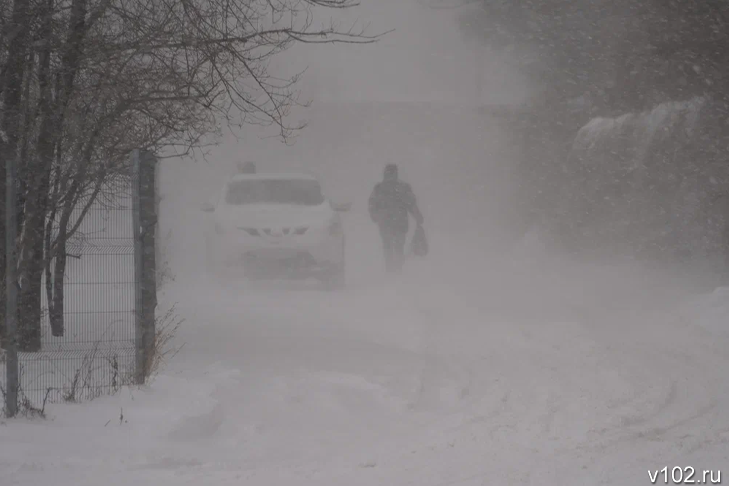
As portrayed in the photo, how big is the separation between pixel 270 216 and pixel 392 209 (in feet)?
9.38

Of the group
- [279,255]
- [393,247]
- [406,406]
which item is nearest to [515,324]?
[406,406]

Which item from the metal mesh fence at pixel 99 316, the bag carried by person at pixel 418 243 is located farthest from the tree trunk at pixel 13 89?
the bag carried by person at pixel 418 243

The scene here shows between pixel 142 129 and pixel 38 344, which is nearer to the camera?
pixel 38 344

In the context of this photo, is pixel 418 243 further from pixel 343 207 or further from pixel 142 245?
pixel 142 245

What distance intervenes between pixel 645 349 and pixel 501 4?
1551 centimetres

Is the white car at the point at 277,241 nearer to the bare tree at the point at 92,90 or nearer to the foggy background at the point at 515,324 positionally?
the foggy background at the point at 515,324

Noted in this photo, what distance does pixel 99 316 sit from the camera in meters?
6.77

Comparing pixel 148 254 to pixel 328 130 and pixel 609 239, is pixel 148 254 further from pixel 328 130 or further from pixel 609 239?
pixel 328 130

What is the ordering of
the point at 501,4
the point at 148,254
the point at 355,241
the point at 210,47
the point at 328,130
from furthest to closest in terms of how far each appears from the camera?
the point at 328,130 → the point at 355,241 → the point at 501,4 → the point at 210,47 → the point at 148,254

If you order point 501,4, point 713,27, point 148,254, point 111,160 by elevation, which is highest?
point 501,4

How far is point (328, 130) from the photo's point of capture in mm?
39812

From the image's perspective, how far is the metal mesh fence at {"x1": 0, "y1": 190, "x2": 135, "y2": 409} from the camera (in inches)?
254

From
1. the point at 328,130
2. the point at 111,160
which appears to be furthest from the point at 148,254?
the point at 328,130

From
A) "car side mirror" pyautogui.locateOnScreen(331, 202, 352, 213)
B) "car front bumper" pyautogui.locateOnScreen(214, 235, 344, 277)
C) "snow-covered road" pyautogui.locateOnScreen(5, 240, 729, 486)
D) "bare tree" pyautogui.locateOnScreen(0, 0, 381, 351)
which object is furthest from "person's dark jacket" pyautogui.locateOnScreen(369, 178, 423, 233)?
"bare tree" pyautogui.locateOnScreen(0, 0, 381, 351)
